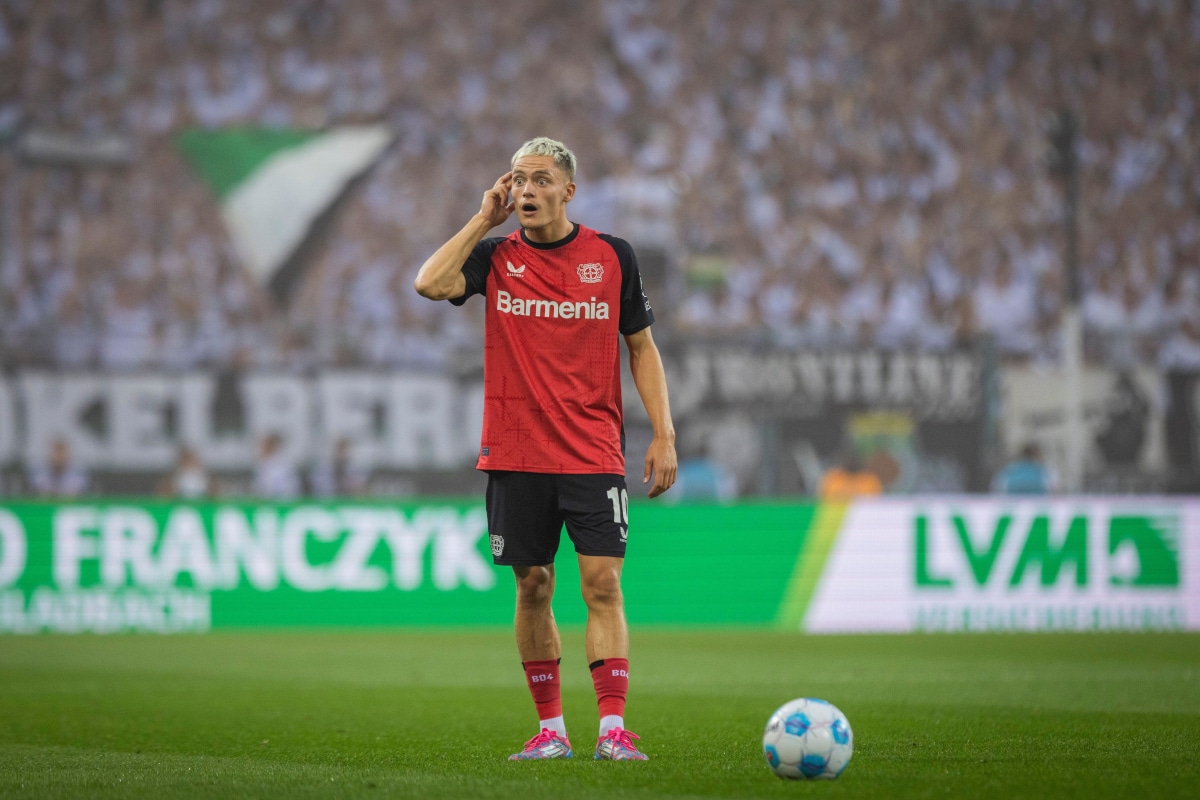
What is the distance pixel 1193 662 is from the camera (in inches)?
335

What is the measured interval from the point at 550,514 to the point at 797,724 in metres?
1.03

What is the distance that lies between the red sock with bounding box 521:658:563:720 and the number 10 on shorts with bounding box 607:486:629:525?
0.48m

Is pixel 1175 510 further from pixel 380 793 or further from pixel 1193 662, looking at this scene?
pixel 380 793

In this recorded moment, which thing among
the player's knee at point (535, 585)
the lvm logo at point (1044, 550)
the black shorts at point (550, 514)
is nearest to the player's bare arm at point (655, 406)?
the black shorts at point (550, 514)

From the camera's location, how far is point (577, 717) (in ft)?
18.9

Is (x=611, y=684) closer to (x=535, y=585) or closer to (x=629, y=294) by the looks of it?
(x=535, y=585)

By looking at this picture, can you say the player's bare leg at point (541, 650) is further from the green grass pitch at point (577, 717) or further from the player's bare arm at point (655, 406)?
the player's bare arm at point (655, 406)

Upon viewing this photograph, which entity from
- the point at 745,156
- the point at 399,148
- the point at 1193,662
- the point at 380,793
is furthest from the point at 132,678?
the point at 745,156

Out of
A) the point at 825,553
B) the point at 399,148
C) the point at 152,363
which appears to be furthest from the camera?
the point at 399,148

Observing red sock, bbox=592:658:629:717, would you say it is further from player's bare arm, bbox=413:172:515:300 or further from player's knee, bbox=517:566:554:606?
player's bare arm, bbox=413:172:515:300

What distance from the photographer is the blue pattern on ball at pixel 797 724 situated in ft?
11.9

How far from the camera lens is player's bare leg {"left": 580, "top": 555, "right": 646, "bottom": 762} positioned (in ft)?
13.6

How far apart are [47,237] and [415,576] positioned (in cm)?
832

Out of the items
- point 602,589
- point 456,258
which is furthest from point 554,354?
point 602,589
